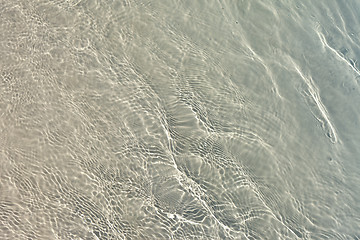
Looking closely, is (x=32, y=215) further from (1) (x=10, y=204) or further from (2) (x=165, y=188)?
(2) (x=165, y=188)

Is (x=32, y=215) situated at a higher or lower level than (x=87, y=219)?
lower

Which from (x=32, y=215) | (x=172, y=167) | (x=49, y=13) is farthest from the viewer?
(x=49, y=13)

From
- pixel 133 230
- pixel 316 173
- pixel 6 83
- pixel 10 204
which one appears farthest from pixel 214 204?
pixel 6 83

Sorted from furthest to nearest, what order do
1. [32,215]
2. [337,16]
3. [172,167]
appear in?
1. [337,16]
2. [172,167]
3. [32,215]

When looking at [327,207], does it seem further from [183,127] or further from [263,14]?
[263,14]

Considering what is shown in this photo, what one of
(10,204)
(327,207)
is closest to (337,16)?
(327,207)

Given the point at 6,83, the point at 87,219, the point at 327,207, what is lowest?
the point at 87,219

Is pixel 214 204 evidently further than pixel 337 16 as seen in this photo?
No
